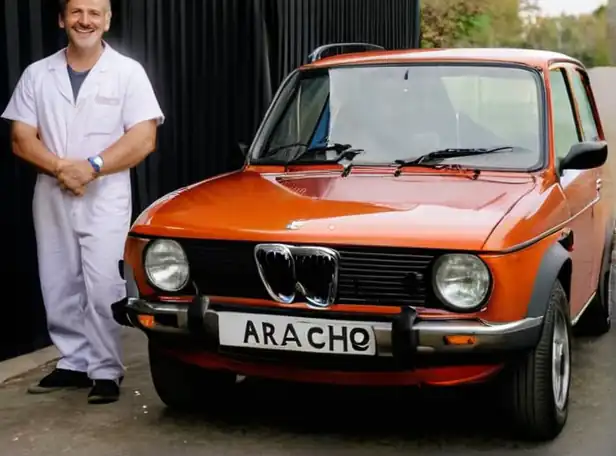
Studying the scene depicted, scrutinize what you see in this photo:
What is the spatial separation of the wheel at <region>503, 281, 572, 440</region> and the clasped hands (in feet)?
7.01

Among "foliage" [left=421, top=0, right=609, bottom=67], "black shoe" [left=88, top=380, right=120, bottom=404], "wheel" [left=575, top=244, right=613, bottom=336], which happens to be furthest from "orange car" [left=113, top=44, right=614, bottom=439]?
"foliage" [left=421, top=0, right=609, bottom=67]

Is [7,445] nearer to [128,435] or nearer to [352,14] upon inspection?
[128,435]

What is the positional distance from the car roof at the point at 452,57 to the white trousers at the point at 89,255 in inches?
53.2

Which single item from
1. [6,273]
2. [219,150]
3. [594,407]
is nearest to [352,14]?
[219,150]

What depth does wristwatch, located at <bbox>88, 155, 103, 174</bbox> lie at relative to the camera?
5.43 metres

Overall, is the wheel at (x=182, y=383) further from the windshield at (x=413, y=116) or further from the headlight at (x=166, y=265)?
the windshield at (x=413, y=116)

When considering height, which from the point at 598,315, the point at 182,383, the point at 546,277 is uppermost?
the point at 546,277

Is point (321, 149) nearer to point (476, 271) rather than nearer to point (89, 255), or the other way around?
point (89, 255)

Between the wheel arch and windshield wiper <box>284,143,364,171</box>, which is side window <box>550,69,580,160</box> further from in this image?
windshield wiper <box>284,143,364,171</box>

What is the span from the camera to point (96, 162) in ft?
17.8

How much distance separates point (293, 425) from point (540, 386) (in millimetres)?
1139

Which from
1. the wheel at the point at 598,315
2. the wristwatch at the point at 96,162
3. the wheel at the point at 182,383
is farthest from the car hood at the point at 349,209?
the wheel at the point at 598,315

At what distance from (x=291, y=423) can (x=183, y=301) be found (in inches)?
33.1

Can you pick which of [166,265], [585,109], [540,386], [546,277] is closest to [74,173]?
[166,265]
